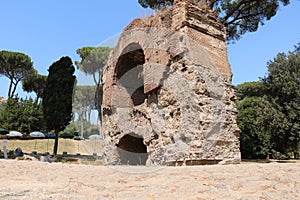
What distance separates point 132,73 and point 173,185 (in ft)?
24.2

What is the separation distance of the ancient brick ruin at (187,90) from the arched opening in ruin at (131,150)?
0.69m

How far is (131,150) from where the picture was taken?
957cm

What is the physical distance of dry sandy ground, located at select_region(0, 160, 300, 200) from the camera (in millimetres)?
2734

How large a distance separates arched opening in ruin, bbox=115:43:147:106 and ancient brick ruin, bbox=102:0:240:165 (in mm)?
937

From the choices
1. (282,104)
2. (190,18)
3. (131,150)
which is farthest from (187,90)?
(282,104)

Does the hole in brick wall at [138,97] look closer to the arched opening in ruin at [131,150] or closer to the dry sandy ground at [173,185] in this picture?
the arched opening in ruin at [131,150]

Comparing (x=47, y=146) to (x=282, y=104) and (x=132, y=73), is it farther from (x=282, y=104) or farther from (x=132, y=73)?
(x=282, y=104)

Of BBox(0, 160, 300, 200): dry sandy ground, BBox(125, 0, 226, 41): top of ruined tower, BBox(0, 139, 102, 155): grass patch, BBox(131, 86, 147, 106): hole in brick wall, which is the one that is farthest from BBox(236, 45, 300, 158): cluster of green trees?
BBox(0, 139, 102, 155): grass patch

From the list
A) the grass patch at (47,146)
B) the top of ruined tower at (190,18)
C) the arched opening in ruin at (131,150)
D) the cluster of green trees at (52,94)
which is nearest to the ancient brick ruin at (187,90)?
the top of ruined tower at (190,18)

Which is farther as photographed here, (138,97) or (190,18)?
(138,97)

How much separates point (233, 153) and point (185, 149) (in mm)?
1162

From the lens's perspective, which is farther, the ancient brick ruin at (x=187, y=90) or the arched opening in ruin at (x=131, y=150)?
the arched opening in ruin at (x=131, y=150)

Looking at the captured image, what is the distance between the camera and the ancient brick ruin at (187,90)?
5.79 m

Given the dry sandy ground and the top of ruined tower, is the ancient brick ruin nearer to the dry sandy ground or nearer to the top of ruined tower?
the top of ruined tower
